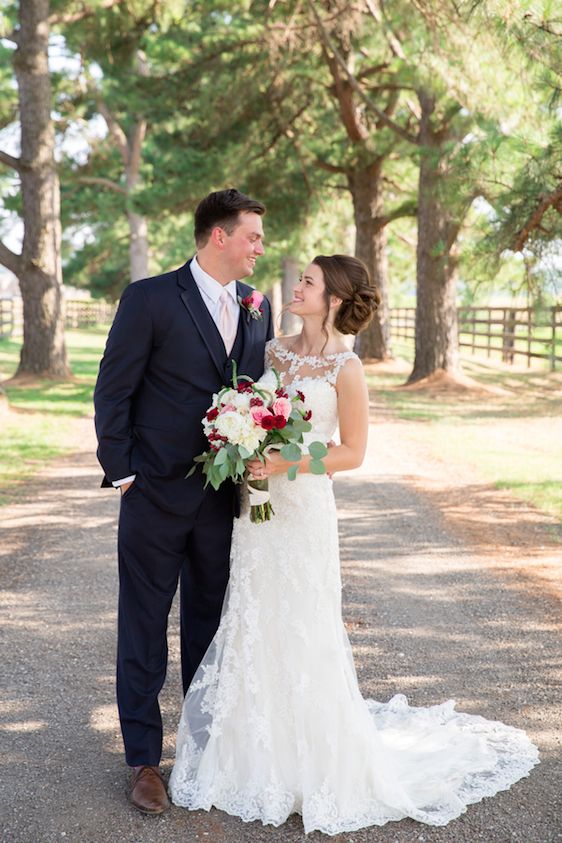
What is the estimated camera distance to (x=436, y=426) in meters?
14.2

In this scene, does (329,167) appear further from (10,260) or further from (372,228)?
(10,260)

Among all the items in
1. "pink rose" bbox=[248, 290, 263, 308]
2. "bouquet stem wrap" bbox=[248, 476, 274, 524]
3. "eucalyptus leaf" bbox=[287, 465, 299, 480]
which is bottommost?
"bouquet stem wrap" bbox=[248, 476, 274, 524]

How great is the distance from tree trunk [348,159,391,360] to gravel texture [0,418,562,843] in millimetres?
14992

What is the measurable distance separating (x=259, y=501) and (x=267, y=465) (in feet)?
0.49

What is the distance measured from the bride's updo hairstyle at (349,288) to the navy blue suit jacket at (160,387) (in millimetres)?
489

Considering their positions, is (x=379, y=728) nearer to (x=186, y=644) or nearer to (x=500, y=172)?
(x=186, y=644)

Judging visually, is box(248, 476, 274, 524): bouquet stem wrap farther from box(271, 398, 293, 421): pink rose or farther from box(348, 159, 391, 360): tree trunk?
box(348, 159, 391, 360): tree trunk

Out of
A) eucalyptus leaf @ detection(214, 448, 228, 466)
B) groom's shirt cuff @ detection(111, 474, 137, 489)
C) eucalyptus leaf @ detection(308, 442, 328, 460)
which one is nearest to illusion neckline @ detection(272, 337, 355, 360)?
eucalyptus leaf @ detection(308, 442, 328, 460)

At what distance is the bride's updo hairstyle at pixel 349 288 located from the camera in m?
3.82

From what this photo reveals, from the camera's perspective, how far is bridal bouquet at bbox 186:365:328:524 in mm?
3420

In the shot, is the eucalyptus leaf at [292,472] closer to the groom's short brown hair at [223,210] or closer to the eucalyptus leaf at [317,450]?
the eucalyptus leaf at [317,450]

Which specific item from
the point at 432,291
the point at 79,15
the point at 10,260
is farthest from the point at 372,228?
the point at 10,260

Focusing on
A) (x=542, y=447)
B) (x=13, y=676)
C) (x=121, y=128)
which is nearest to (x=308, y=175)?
(x=121, y=128)

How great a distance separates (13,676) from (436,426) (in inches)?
396
